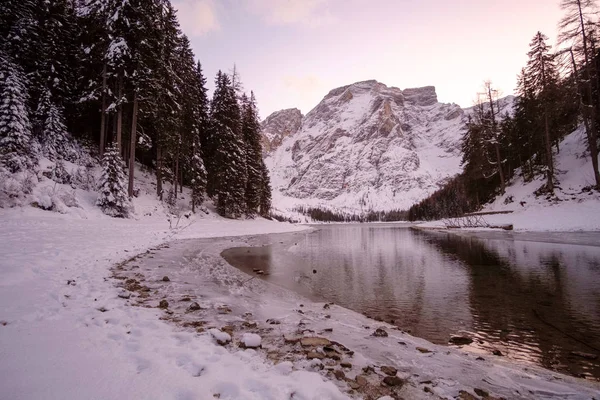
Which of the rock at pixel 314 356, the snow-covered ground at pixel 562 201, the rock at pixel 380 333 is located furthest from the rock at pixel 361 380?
the snow-covered ground at pixel 562 201

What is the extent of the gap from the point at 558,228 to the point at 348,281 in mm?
21246

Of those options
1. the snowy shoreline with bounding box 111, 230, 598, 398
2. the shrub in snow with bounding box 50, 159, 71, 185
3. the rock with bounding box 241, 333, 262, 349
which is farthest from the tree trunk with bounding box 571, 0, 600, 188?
the shrub in snow with bounding box 50, 159, 71, 185

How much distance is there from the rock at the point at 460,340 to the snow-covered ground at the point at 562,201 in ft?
73.3

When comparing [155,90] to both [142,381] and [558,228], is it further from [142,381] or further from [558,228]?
[558,228]

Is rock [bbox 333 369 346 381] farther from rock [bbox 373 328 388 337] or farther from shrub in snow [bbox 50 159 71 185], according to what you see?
shrub in snow [bbox 50 159 71 185]

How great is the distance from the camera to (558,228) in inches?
848

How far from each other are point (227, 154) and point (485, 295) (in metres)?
31.1

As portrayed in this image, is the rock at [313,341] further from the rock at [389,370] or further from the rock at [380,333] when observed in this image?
the rock at [380,333]

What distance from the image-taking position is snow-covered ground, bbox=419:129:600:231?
2120cm

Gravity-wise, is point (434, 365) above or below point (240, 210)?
below

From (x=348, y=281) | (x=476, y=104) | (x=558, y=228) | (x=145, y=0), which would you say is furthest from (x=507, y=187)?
(x=145, y=0)

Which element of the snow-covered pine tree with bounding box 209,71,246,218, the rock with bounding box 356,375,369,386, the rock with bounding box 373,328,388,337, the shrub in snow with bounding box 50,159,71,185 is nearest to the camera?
the rock with bounding box 356,375,369,386

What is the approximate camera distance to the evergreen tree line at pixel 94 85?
18609 mm

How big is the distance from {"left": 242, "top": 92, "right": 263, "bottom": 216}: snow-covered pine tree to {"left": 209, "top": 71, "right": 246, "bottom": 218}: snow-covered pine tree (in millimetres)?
4606
